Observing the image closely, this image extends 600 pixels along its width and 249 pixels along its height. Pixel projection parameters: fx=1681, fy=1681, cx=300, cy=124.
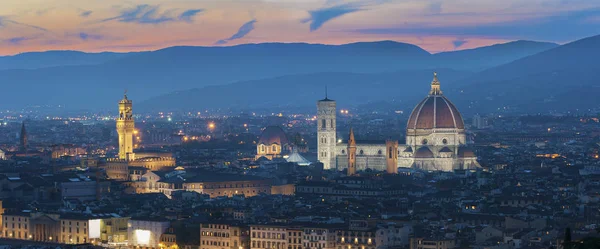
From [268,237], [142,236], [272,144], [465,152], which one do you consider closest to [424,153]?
[465,152]

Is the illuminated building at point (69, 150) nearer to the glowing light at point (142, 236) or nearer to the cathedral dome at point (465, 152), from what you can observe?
the cathedral dome at point (465, 152)

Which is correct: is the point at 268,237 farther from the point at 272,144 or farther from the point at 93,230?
the point at 272,144

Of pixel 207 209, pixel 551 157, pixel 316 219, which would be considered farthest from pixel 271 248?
pixel 551 157

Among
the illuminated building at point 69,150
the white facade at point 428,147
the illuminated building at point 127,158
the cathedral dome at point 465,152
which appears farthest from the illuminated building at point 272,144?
the illuminated building at point 127,158

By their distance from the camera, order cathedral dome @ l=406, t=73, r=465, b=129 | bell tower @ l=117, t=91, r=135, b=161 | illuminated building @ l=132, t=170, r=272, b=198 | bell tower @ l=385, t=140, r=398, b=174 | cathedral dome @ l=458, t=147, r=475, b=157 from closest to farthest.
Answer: illuminated building @ l=132, t=170, r=272, b=198 → bell tower @ l=117, t=91, r=135, b=161 → bell tower @ l=385, t=140, r=398, b=174 → cathedral dome @ l=458, t=147, r=475, b=157 → cathedral dome @ l=406, t=73, r=465, b=129

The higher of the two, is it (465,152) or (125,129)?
(125,129)

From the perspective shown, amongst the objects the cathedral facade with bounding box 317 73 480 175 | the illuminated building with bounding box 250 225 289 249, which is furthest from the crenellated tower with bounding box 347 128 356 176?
the illuminated building with bounding box 250 225 289 249

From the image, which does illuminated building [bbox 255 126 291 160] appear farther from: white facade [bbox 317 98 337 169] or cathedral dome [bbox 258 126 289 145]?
white facade [bbox 317 98 337 169]
